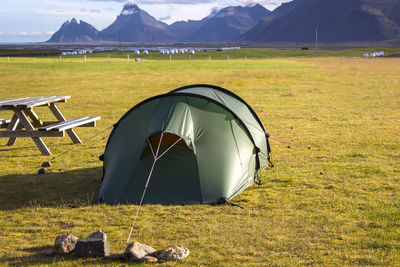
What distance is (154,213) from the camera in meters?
8.35

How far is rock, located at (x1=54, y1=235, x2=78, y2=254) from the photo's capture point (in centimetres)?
655

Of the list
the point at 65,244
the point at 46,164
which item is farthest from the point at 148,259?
the point at 46,164

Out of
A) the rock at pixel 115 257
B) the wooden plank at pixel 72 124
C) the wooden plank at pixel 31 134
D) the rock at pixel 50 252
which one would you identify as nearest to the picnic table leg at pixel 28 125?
the wooden plank at pixel 31 134

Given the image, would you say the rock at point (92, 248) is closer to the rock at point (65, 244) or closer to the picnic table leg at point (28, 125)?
the rock at point (65, 244)

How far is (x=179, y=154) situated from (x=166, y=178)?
0.57 m

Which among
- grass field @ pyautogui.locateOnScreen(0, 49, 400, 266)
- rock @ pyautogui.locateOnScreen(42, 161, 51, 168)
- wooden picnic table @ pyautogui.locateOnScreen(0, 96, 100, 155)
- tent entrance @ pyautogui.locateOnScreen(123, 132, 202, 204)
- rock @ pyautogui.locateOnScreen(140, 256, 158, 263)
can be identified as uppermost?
wooden picnic table @ pyautogui.locateOnScreen(0, 96, 100, 155)

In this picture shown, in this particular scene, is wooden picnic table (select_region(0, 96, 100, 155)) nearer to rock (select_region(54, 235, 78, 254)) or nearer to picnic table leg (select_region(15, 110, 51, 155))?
picnic table leg (select_region(15, 110, 51, 155))

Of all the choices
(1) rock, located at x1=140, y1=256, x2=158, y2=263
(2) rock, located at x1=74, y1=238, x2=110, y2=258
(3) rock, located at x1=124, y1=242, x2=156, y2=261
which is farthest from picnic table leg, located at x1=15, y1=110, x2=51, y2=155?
(1) rock, located at x1=140, y1=256, x2=158, y2=263

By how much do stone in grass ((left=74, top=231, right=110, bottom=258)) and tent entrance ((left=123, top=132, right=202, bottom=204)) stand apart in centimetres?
233

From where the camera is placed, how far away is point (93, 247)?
21.1 ft

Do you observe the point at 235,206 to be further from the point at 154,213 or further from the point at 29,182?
the point at 29,182

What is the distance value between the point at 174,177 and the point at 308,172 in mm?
4015

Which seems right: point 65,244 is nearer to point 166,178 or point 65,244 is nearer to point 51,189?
point 166,178

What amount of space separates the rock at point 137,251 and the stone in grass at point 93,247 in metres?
0.34
